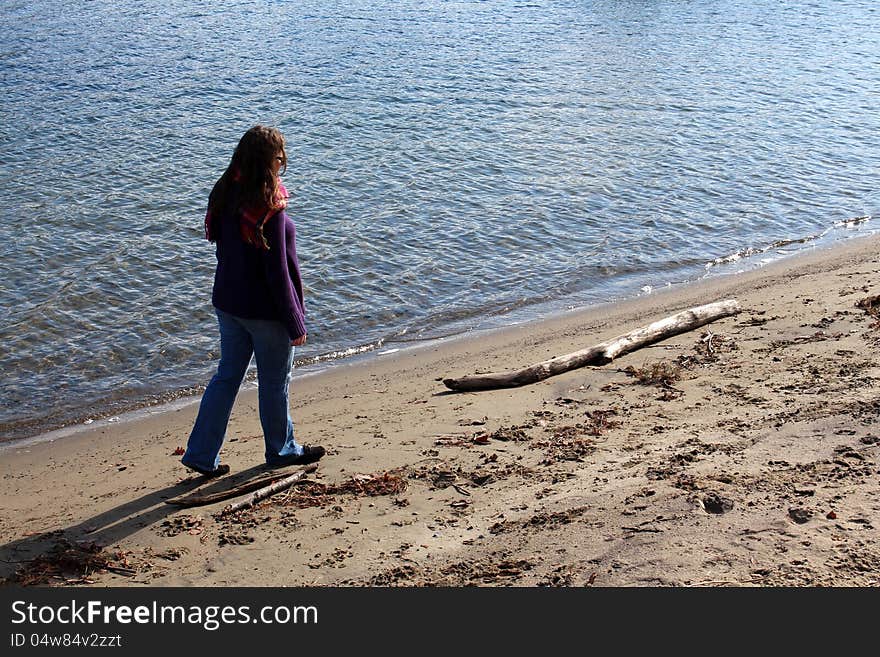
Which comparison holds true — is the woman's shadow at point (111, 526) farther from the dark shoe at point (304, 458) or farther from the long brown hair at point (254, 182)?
the long brown hair at point (254, 182)

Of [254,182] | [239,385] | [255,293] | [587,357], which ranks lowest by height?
[587,357]

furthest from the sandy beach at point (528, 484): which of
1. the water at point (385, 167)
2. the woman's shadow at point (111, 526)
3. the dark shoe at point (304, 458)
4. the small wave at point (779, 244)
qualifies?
the small wave at point (779, 244)

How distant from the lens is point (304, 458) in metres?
6.16

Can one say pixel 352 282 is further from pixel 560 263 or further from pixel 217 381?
pixel 217 381

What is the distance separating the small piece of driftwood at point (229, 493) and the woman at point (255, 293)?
222 mm

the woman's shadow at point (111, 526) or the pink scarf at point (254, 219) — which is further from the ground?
the pink scarf at point (254, 219)

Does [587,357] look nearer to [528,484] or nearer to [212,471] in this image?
[528,484]

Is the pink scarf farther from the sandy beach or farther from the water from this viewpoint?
the water

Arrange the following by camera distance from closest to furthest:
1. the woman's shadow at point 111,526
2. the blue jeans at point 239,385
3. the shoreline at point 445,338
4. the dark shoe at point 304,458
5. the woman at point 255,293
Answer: the woman's shadow at point 111,526 < the woman at point 255,293 < the blue jeans at point 239,385 < the dark shoe at point 304,458 < the shoreline at point 445,338

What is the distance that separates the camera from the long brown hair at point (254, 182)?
17.2 feet

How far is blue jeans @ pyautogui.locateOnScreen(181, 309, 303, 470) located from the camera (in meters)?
5.72

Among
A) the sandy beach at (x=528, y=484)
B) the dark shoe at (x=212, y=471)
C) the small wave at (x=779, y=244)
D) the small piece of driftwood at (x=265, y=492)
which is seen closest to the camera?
the sandy beach at (x=528, y=484)

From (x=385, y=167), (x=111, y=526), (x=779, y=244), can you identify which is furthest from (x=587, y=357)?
(x=385, y=167)

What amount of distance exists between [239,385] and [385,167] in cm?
971
